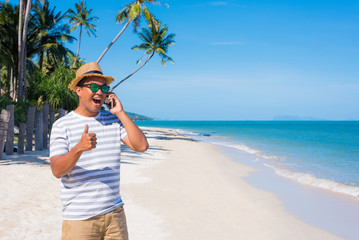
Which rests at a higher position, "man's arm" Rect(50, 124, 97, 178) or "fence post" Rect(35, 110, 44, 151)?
"man's arm" Rect(50, 124, 97, 178)

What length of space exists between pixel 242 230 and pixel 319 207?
9.79 feet

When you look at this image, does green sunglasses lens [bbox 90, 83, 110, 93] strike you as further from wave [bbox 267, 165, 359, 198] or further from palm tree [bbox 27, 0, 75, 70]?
palm tree [bbox 27, 0, 75, 70]

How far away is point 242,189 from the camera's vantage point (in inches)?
336

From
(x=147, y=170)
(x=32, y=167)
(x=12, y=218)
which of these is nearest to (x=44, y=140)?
(x=32, y=167)

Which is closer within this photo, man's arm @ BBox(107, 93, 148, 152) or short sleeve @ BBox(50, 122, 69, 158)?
short sleeve @ BBox(50, 122, 69, 158)

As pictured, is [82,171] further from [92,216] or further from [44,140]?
[44,140]

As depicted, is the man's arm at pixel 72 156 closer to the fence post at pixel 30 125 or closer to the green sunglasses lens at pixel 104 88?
the green sunglasses lens at pixel 104 88

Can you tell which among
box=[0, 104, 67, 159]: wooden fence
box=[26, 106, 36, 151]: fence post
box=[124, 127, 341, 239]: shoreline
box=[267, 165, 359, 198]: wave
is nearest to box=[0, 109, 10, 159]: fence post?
box=[0, 104, 67, 159]: wooden fence

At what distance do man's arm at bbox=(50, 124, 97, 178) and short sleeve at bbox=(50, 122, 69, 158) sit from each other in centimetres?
4

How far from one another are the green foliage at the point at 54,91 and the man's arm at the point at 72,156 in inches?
702

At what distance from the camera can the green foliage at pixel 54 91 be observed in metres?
18.8

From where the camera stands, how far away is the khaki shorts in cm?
207

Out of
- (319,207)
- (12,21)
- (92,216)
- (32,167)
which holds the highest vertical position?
(12,21)

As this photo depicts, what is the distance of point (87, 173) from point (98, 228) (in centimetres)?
38
